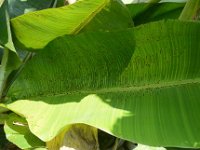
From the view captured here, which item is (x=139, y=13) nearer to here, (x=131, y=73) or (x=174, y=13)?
(x=174, y=13)

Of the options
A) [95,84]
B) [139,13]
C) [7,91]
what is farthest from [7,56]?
[139,13]

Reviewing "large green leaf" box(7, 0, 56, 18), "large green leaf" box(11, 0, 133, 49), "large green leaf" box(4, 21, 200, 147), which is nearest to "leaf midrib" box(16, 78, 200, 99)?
"large green leaf" box(4, 21, 200, 147)

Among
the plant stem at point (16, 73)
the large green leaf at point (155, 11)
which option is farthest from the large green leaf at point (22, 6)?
the large green leaf at point (155, 11)

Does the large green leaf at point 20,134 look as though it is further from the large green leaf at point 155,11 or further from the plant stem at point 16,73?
the large green leaf at point 155,11

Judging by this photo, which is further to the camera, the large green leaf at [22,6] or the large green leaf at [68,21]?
the large green leaf at [22,6]

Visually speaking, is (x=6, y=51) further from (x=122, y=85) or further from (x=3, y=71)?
(x=122, y=85)
